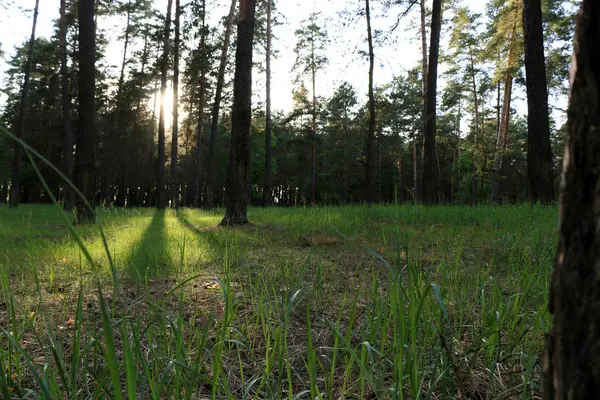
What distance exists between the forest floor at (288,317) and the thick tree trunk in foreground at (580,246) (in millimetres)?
496

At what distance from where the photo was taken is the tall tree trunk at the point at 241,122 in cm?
762

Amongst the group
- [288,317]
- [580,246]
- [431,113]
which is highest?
[431,113]

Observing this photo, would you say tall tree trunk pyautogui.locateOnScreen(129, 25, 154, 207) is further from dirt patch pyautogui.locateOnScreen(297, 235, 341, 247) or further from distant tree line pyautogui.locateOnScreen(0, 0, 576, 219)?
dirt patch pyautogui.locateOnScreen(297, 235, 341, 247)

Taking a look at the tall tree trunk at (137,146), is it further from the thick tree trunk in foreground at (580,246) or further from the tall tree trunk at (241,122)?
the thick tree trunk in foreground at (580,246)

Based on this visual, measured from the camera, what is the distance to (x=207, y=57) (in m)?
16.0

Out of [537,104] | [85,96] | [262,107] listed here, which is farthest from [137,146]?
[537,104]

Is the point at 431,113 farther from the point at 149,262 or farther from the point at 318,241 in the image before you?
the point at 149,262

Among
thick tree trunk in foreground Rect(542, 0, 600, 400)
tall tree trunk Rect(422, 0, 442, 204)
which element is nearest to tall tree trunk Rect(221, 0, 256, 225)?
tall tree trunk Rect(422, 0, 442, 204)

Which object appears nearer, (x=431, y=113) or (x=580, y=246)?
(x=580, y=246)

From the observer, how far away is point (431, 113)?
11266 mm

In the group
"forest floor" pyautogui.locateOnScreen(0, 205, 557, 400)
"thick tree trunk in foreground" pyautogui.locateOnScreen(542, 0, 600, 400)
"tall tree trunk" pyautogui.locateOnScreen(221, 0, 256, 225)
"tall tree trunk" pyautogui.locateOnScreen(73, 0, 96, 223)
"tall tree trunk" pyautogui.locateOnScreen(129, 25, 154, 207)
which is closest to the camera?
"thick tree trunk in foreground" pyautogui.locateOnScreen(542, 0, 600, 400)

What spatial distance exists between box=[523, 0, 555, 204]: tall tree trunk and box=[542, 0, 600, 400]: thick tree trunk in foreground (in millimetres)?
8631

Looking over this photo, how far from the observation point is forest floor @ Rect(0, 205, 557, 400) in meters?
1.25

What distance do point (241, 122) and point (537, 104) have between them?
6.50 meters
